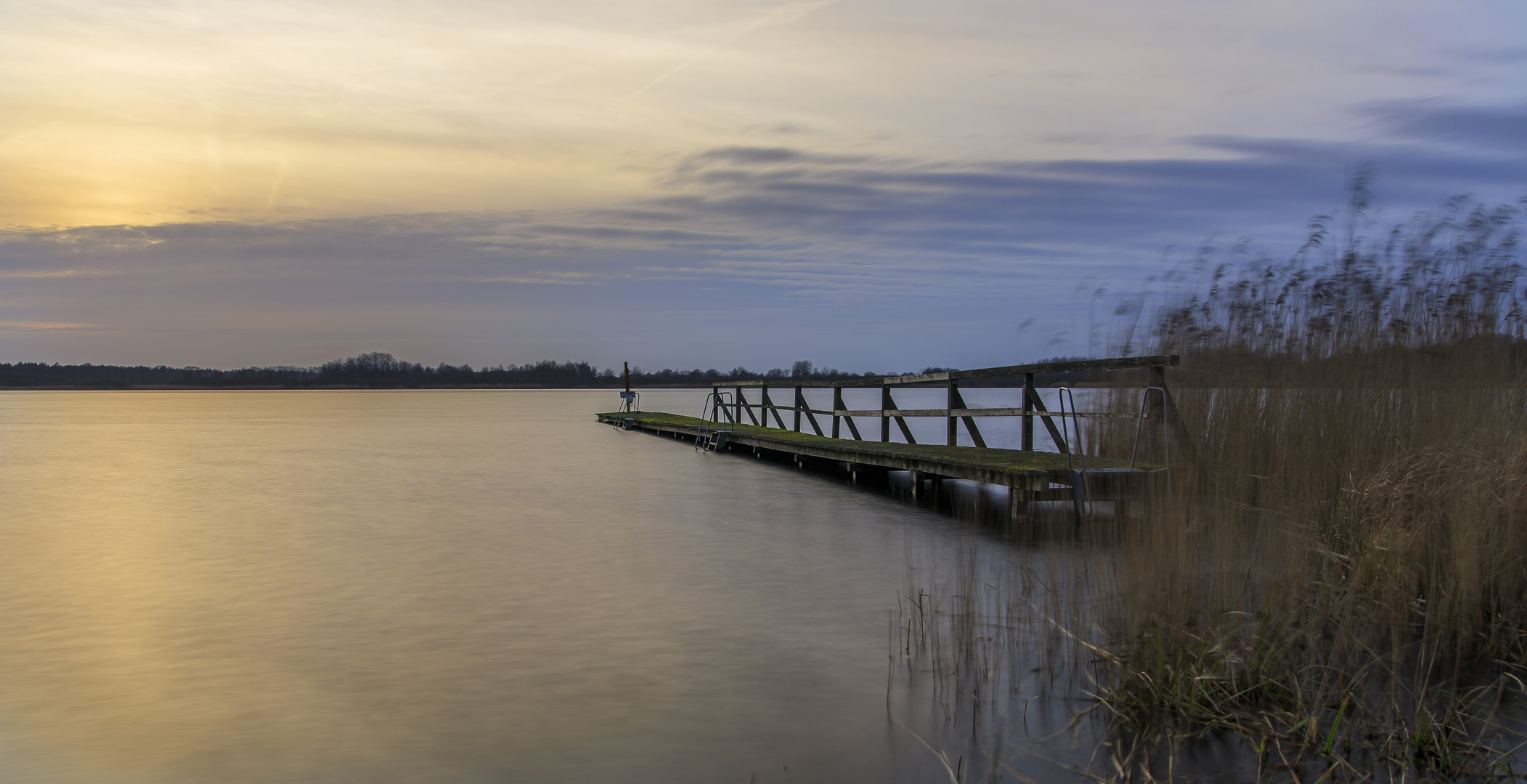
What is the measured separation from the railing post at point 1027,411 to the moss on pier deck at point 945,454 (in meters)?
0.14

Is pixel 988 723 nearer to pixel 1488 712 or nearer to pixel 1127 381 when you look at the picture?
pixel 1488 712

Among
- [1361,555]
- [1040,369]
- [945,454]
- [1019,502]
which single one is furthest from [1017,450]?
[1361,555]

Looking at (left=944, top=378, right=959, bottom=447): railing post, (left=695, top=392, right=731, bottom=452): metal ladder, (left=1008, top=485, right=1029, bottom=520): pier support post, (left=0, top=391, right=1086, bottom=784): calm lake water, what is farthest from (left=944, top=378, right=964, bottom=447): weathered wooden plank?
(left=695, top=392, right=731, bottom=452): metal ladder

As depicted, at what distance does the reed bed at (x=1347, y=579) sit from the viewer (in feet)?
14.0

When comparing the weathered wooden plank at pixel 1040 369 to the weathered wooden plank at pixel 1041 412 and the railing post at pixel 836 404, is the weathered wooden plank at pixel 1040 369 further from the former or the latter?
the railing post at pixel 836 404

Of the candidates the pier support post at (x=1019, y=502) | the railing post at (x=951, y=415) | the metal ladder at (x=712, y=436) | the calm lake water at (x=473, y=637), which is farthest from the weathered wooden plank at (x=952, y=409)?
the metal ladder at (x=712, y=436)

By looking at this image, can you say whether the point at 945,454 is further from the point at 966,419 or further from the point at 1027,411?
the point at 1027,411

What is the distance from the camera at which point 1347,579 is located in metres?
5.80

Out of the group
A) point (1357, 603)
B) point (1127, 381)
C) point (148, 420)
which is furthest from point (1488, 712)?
point (148, 420)

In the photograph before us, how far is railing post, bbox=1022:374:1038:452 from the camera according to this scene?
11.4 metres

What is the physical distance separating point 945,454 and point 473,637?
295 inches

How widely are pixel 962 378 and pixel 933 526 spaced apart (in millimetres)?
2204

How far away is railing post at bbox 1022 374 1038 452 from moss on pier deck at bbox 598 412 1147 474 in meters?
0.14

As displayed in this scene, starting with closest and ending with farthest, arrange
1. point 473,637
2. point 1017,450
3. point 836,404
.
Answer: point 473,637 < point 1017,450 < point 836,404
